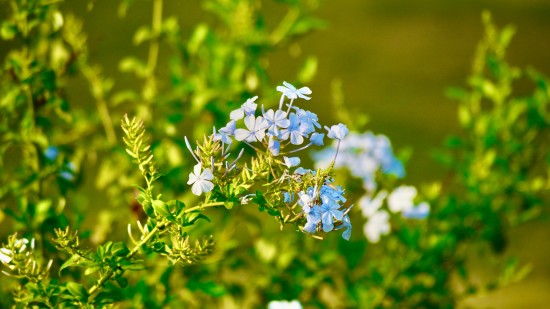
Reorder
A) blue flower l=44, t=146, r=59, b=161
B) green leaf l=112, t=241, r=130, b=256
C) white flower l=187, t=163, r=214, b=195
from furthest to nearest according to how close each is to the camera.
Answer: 1. blue flower l=44, t=146, r=59, b=161
2. green leaf l=112, t=241, r=130, b=256
3. white flower l=187, t=163, r=214, b=195

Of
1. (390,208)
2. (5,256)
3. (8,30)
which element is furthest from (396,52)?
(5,256)

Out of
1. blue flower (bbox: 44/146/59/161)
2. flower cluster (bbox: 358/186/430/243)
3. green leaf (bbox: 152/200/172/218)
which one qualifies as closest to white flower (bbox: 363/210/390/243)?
flower cluster (bbox: 358/186/430/243)

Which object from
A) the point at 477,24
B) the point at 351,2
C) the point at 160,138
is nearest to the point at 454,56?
the point at 477,24

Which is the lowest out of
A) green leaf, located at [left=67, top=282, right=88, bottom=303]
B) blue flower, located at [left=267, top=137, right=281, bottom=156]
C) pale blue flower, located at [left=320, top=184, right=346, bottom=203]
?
green leaf, located at [left=67, top=282, right=88, bottom=303]

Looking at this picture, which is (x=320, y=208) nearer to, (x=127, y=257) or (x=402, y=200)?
(x=127, y=257)

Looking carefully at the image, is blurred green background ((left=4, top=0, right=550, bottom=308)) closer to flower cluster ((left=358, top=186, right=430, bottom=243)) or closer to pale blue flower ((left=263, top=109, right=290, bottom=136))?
flower cluster ((left=358, top=186, right=430, bottom=243))

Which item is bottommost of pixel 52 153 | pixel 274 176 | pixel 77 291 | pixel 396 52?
pixel 77 291

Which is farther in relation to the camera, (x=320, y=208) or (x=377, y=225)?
(x=377, y=225)
